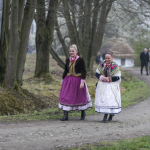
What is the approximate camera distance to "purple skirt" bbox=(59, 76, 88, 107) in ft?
24.7

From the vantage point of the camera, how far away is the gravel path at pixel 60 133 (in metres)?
5.01

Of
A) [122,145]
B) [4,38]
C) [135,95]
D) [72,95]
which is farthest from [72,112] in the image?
[135,95]

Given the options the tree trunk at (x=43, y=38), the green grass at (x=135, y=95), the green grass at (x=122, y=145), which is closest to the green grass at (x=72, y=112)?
the green grass at (x=135, y=95)

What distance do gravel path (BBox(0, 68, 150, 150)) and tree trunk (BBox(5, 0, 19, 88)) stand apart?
7.18ft

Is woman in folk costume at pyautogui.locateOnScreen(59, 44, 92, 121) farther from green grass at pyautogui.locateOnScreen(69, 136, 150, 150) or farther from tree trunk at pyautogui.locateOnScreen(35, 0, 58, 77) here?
tree trunk at pyautogui.locateOnScreen(35, 0, 58, 77)

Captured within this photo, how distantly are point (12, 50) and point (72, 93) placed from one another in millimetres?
2383

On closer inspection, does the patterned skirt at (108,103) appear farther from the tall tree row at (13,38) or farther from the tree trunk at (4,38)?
the tree trunk at (4,38)

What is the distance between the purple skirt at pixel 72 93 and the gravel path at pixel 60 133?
601 millimetres

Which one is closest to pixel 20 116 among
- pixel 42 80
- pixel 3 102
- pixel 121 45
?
pixel 3 102

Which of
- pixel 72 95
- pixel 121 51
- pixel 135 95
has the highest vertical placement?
pixel 121 51

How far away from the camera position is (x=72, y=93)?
753 cm

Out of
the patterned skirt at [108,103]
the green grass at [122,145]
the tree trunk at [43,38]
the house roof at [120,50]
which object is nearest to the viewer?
the green grass at [122,145]

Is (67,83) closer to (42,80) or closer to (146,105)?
(146,105)

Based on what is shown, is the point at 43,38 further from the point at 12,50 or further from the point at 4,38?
the point at 12,50
